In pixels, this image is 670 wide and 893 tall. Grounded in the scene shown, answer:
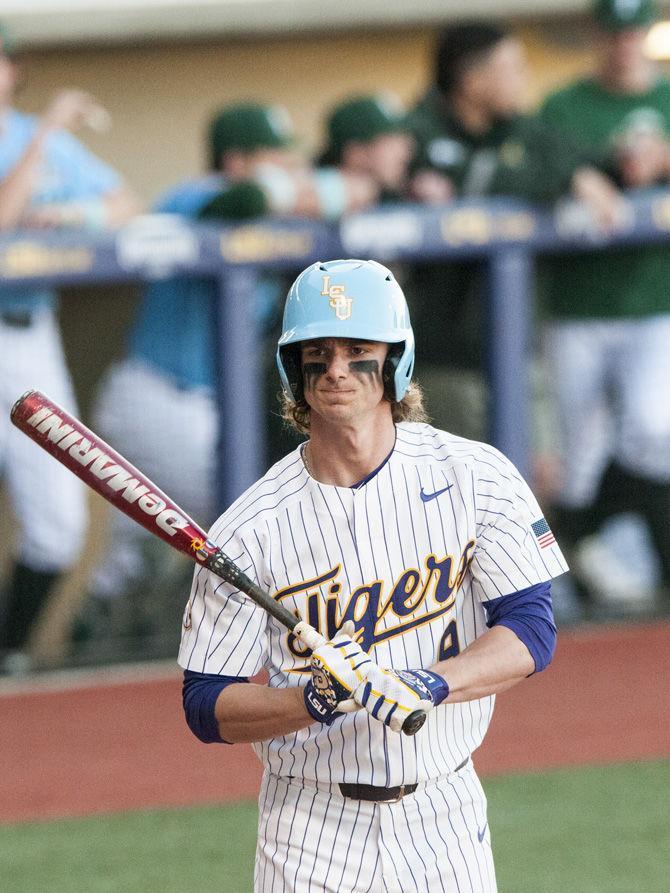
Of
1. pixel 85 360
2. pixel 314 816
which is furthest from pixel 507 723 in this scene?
pixel 314 816

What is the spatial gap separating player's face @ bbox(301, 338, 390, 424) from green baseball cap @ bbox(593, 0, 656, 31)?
453 cm

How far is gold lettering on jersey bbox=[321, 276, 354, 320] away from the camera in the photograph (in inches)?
103

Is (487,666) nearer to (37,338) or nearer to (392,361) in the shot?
(392,361)

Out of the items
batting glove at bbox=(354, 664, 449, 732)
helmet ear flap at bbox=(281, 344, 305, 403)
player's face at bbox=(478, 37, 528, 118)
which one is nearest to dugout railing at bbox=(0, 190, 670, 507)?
player's face at bbox=(478, 37, 528, 118)

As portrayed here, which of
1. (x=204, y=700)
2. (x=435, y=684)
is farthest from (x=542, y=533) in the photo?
(x=204, y=700)

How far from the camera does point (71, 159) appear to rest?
6285 millimetres

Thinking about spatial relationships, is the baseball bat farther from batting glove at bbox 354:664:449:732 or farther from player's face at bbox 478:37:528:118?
player's face at bbox 478:37:528:118

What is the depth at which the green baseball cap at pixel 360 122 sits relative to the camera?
6.45 metres

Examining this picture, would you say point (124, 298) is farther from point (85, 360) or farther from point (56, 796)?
point (56, 796)

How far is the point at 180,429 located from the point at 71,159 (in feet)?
3.65

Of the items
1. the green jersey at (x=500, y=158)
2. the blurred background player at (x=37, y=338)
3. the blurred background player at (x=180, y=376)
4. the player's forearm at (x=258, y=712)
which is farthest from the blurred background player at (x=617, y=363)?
the player's forearm at (x=258, y=712)

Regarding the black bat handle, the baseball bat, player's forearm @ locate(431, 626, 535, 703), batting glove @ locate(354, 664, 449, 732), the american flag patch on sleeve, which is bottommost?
the black bat handle

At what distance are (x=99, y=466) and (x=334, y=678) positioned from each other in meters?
0.58

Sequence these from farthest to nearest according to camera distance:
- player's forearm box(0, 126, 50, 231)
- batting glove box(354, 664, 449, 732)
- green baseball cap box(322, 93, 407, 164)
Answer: green baseball cap box(322, 93, 407, 164), player's forearm box(0, 126, 50, 231), batting glove box(354, 664, 449, 732)
